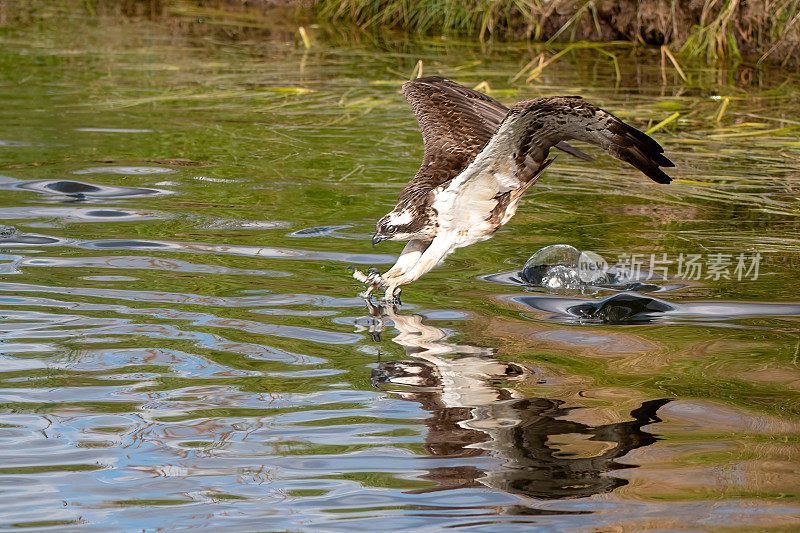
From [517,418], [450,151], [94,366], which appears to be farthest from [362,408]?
[450,151]

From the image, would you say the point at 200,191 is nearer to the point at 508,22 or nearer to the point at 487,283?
the point at 487,283

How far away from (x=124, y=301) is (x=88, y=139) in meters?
3.31

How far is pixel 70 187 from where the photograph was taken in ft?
21.2

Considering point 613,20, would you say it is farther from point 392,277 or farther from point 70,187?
point 392,277

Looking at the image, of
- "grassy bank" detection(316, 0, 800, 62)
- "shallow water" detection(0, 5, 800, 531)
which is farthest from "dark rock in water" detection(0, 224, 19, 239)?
"grassy bank" detection(316, 0, 800, 62)

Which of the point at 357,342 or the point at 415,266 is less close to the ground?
the point at 415,266

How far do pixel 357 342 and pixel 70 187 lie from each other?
2956 mm

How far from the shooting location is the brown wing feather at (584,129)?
3984 millimetres

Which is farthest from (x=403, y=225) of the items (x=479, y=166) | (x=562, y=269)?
(x=562, y=269)

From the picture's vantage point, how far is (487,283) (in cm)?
498

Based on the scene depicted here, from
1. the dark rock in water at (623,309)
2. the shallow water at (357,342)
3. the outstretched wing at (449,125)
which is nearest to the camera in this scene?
the shallow water at (357,342)

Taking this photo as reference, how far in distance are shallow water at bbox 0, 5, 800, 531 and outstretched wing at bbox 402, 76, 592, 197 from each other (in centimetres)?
46

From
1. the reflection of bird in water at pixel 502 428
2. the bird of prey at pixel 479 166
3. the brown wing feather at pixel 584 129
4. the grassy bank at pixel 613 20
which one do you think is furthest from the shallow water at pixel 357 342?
the grassy bank at pixel 613 20

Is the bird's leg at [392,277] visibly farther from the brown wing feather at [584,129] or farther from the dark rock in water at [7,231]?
the dark rock in water at [7,231]
